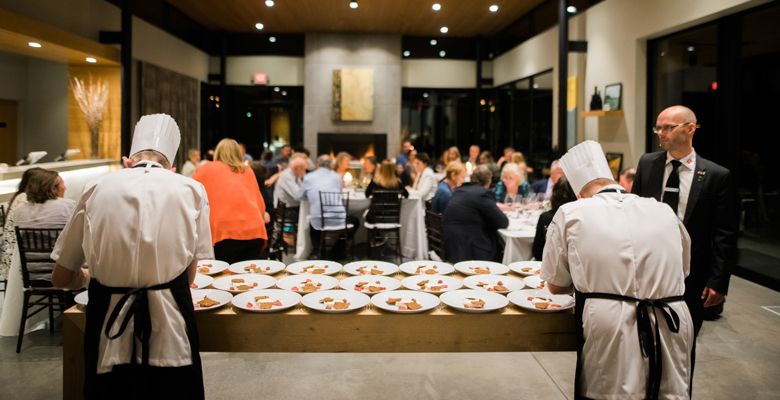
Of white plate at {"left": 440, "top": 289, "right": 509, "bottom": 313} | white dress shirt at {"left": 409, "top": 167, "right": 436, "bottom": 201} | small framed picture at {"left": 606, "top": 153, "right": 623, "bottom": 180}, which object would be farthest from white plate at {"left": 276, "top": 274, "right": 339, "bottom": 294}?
small framed picture at {"left": 606, "top": 153, "right": 623, "bottom": 180}

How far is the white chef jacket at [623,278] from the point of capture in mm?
2064

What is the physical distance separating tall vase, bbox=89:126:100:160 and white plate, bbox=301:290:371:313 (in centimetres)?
811

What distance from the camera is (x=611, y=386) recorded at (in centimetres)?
209

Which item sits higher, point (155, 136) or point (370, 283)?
point (155, 136)

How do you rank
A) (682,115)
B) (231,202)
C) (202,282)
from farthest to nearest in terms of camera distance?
(231,202) → (682,115) → (202,282)

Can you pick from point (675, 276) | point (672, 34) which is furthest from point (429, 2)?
point (675, 276)

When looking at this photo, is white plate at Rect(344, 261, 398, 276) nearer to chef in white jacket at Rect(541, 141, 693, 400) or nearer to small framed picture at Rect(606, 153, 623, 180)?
chef in white jacket at Rect(541, 141, 693, 400)

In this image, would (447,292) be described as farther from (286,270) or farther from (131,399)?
(131,399)

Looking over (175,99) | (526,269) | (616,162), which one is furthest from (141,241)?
(175,99)

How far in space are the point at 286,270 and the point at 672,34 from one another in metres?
6.56

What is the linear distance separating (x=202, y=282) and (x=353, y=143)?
11.8 metres

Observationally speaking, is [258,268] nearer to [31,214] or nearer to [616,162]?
[31,214]

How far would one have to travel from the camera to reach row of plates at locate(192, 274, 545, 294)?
2.79 m

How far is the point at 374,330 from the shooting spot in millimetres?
2461
